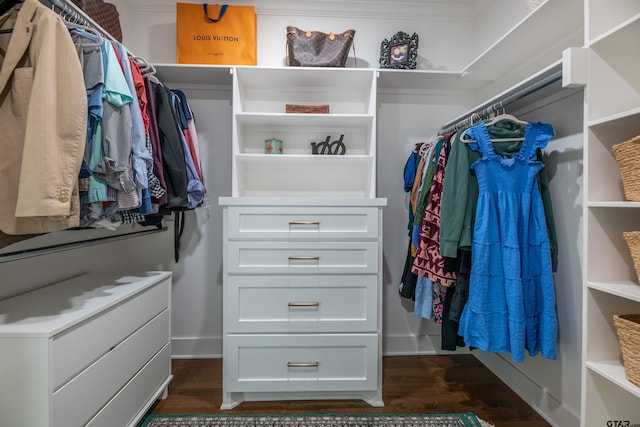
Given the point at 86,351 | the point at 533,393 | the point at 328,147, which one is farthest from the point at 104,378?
the point at 533,393

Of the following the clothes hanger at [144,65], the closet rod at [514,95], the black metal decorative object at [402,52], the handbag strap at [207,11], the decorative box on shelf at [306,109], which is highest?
the handbag strap at [207,11]

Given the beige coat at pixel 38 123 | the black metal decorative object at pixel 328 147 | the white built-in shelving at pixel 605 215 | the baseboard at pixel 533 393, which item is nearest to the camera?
the beige coat at pixel 38 123

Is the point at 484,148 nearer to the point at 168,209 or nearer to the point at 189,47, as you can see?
the point at 168,209

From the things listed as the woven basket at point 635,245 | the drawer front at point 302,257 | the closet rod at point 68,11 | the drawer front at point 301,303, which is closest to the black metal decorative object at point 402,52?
the drawer front at point 302,257

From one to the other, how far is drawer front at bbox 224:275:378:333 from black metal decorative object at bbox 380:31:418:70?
1.37 m

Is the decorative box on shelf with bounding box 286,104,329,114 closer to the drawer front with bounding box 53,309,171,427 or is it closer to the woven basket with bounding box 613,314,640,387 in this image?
the drawer front with bounding box 53,309,171,427

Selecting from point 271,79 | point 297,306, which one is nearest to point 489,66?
point 271,79

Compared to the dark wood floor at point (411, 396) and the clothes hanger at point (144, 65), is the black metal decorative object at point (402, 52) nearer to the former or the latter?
the clothes hanger at point (144, 65)

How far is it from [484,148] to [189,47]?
1772 millimetres

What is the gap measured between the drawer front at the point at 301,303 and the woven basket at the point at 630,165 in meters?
1.06

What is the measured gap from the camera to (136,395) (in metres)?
1.39

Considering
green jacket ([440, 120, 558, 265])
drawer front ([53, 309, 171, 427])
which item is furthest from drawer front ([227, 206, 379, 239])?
drawer front ([53, 309, 171, 427])

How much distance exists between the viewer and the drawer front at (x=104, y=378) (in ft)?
3.23

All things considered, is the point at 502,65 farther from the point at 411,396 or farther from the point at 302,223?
the point at 411,396
